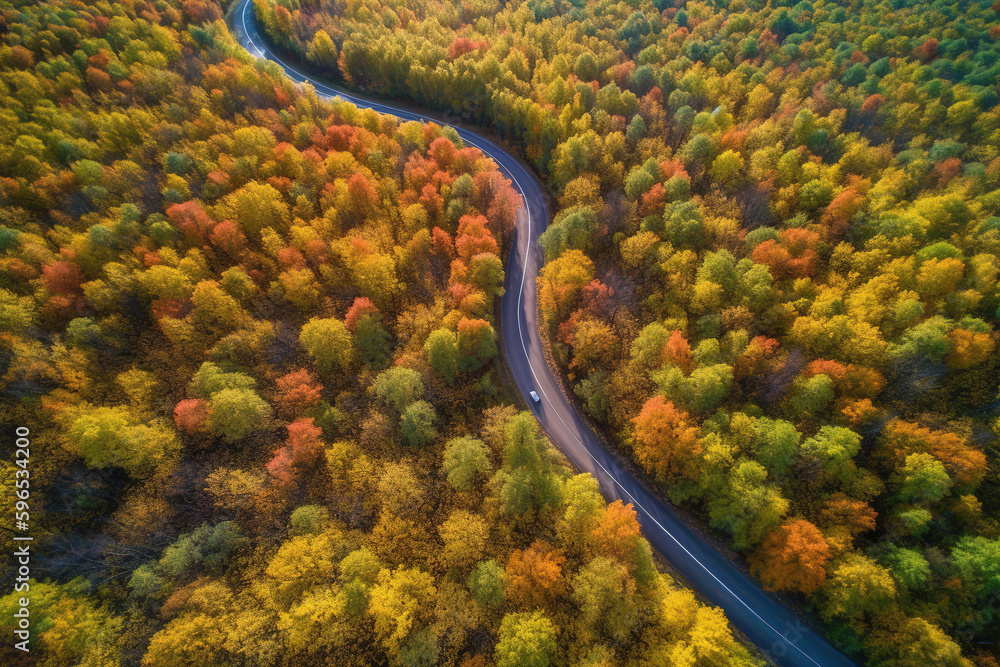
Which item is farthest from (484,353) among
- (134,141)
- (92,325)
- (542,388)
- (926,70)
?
(926,70)

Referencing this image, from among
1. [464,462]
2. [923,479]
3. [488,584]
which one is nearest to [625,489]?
[488,584]

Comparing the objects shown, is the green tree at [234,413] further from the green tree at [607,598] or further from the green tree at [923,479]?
the green tree at [923,479]

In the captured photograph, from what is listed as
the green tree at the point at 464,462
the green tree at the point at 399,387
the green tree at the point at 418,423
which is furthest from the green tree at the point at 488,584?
the green tree at the point at 399,387

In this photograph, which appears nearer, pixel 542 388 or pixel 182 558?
pixel 182 558

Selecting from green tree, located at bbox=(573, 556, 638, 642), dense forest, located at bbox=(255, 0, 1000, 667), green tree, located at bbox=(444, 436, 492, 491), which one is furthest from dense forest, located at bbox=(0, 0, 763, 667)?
dense forest, located at bbox=(255, 0, 1000, 667)

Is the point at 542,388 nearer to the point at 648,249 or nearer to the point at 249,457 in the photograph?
the point at 648,249
